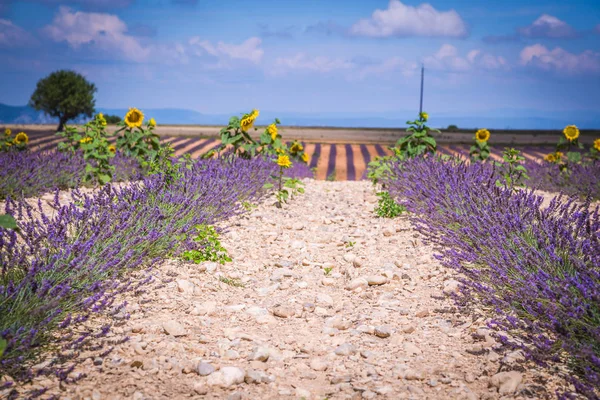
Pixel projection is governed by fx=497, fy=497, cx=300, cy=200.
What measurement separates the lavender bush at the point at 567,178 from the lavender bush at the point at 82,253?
5.25 m

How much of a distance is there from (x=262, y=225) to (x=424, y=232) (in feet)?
4.81

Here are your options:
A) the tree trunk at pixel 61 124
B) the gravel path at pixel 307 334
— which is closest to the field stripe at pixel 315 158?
the gravel path at pixel 307 334

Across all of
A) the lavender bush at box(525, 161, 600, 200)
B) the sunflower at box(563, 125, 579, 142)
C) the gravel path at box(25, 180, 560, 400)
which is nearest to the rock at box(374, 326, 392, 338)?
the gravel path at box(25, 180, 560, 400)

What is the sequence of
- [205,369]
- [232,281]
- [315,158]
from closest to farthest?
[205,369], [232,281], [315,158]

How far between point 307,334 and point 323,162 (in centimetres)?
758

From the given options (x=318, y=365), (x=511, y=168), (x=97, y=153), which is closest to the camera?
(x=318, y=365)

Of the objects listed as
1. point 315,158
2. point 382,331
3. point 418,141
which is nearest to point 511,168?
point 418,141

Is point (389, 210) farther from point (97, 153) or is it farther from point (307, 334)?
point (97, 153)

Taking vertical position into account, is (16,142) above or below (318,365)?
above

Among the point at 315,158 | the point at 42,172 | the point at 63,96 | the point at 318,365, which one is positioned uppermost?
the point at 63,96

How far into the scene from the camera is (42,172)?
6.09m

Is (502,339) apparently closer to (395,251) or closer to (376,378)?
(376,378)

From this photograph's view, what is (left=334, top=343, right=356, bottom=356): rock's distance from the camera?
2475mm

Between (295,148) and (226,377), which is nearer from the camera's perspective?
(226,377)
